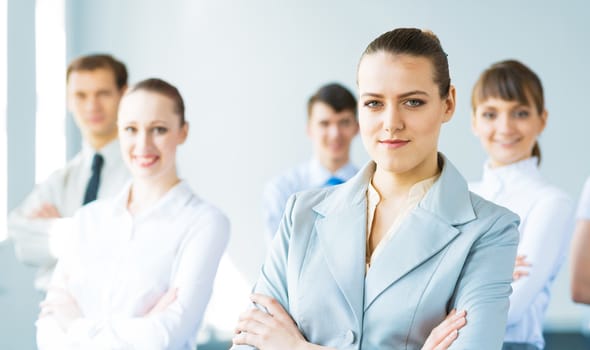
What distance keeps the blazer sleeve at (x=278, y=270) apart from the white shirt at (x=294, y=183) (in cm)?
212

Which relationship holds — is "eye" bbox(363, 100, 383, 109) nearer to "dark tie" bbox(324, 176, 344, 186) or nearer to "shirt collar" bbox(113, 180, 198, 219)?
"shirt collar" bbox(113, 180, 198, 219)

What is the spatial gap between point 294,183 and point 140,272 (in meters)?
1.78

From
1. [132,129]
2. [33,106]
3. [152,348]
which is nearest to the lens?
[152,348]

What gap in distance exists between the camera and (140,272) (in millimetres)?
2531

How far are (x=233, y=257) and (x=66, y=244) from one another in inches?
114

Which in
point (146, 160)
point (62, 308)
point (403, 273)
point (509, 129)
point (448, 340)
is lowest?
point (62, 308)

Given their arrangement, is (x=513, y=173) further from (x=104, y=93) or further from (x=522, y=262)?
(x=104, y=93)

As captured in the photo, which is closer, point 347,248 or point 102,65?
point 347,248

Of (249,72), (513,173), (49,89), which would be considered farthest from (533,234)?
(249,72)

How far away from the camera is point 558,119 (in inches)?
208

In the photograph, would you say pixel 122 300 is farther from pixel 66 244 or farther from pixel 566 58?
pixel 566 58

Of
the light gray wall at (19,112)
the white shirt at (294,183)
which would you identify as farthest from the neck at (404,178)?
the light gray wall at (19,112)

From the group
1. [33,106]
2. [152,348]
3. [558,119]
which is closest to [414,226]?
[152,348]

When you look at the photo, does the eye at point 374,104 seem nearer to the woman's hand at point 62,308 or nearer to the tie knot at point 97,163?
the woman's hand at point 62,308
